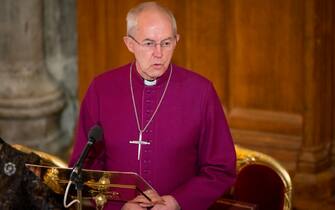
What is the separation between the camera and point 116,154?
13.3ft

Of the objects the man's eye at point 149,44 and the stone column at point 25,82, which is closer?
the man's eye at point 149,44

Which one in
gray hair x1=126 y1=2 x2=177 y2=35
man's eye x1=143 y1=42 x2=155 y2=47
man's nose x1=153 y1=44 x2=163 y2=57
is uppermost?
gray hair x1=126 y1=2 x2=177 y2=35

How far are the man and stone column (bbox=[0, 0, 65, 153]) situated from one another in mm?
2413

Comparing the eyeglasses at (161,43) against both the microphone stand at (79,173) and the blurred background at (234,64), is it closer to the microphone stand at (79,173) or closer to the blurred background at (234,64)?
the microphone stand at (79,173)

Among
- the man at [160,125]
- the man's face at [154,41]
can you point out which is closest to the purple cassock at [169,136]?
the man at [160,125]

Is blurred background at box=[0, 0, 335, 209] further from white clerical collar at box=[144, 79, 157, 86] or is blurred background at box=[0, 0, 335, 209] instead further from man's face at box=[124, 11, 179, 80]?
man's face at box=[124, 11, 179, 80]

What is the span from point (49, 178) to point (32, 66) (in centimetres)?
310

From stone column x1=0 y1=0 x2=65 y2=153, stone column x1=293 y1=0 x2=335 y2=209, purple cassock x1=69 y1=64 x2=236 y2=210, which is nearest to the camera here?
purple cassock x1=69 y1=64 x2=236 y2=210

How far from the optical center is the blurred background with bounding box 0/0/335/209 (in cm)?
566

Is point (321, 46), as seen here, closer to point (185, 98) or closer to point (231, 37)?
point (231, 37)

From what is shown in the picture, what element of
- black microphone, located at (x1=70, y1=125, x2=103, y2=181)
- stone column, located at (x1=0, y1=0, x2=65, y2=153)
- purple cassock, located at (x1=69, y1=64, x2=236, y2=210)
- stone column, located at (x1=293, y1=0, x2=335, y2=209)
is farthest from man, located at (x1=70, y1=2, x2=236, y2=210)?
stone column, located at (x1=0, y1=0, x2=65, y2=153)

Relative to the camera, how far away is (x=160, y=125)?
4090 mm

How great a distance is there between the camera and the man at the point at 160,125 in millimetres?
3920

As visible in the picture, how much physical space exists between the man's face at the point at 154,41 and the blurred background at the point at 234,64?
1902 mm
